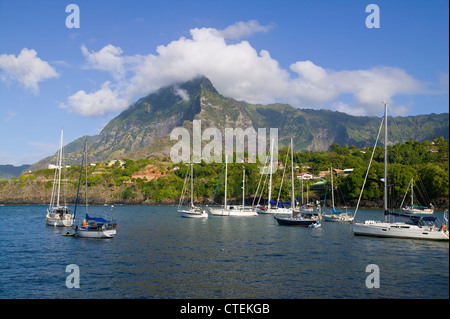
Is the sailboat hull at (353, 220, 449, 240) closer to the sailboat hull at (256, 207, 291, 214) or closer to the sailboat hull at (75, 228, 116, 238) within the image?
the sailboat hull at (75, 228, 116, 238)

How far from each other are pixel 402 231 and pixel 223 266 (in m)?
28.0

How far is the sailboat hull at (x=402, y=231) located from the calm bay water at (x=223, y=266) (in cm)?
102

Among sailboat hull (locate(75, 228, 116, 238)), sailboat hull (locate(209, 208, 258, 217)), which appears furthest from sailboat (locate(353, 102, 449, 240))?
sailboat hull (locate(209, 208, 258, 217))

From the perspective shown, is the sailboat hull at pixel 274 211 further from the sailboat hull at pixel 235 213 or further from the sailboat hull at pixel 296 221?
the sailboat hull at pixel 296 221

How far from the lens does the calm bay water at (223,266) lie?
87.2ft

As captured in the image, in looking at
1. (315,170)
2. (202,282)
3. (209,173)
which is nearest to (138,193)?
(209,173)

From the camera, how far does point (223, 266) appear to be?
112ft

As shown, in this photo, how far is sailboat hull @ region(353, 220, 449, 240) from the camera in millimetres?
46972

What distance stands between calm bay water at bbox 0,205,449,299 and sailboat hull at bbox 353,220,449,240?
1.02 metres

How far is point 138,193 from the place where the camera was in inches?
7421

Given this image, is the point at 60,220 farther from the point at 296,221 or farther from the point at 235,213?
the point at 296,221

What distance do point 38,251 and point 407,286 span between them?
4024cm
